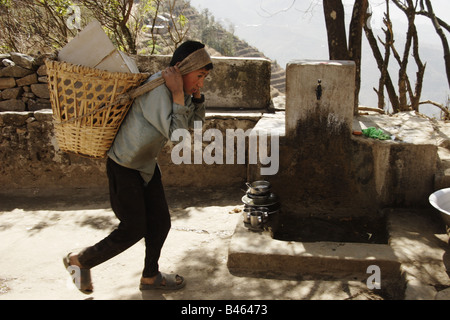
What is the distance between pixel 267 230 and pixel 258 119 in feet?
5.91

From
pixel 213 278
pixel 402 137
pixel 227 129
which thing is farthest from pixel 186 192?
pixel 402 137

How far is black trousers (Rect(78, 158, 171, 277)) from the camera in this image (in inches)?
90.2

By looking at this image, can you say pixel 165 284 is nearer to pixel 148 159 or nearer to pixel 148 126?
pixel 148 159

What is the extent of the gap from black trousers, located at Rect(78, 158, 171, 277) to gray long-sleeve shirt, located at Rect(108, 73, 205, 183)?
77 mm

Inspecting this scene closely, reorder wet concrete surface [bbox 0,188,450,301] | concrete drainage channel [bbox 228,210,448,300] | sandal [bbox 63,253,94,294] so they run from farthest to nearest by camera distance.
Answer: concrete drainage channel [bbox 228,210,448,300] → wet concrete surface [bbox 0,188,450,301] → sandal [bbox 63,253,94,294]

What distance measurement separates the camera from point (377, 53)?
314 inches

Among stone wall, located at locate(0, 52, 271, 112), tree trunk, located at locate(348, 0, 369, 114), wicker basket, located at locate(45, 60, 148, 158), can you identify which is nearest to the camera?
wicker basket, located at locate(45, 60, 148, 158)

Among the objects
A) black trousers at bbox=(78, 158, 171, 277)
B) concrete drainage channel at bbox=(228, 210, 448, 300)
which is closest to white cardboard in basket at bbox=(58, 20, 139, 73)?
black trousers at bbox=(78, 158, 171, 277)

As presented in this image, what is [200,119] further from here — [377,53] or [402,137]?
[377,53]

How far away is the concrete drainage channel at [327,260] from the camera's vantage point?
9.00ft

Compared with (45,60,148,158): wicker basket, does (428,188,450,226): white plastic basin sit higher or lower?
lower

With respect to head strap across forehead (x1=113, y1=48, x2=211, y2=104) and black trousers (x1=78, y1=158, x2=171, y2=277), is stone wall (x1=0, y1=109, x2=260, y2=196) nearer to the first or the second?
black trousers (x1=78, y1=158, x2=171, y2=277)

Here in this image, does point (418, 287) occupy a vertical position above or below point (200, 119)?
below

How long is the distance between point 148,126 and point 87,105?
0.33 meters
